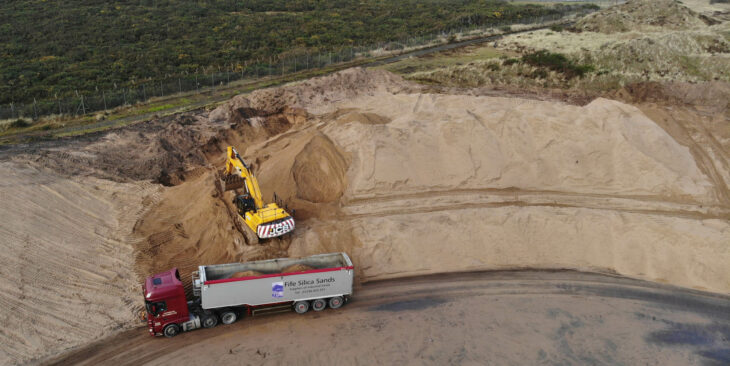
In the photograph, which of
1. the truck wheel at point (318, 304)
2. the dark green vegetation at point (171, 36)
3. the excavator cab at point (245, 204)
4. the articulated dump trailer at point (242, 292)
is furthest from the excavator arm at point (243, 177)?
the dark green vegetation at point (171, 36)

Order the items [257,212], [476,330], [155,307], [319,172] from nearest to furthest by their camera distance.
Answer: [155,307] → [476,330] → [257,212] → [319,172]

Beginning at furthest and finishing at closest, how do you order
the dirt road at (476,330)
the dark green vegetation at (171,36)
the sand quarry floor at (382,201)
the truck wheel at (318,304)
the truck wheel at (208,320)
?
the dark green vegetation at (171,36) → the sand quarry floor at (382,201) → the truck wheel at (318,304) → the truck wheel at (208,320) → the dirt road at (476,330)

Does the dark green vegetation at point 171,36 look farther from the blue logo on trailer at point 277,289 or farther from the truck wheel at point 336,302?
the truck wheel at point 336,302

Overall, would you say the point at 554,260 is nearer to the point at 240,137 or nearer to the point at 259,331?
the point at 259,331

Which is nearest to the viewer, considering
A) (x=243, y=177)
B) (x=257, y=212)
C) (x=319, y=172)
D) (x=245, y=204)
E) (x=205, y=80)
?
(x=257, y=212)

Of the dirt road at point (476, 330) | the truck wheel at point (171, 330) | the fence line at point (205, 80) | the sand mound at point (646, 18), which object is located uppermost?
the sand mound at point (646, 18)

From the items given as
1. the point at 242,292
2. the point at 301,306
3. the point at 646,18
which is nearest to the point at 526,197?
the point at 301,306

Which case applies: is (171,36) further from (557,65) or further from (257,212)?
(257,212)
